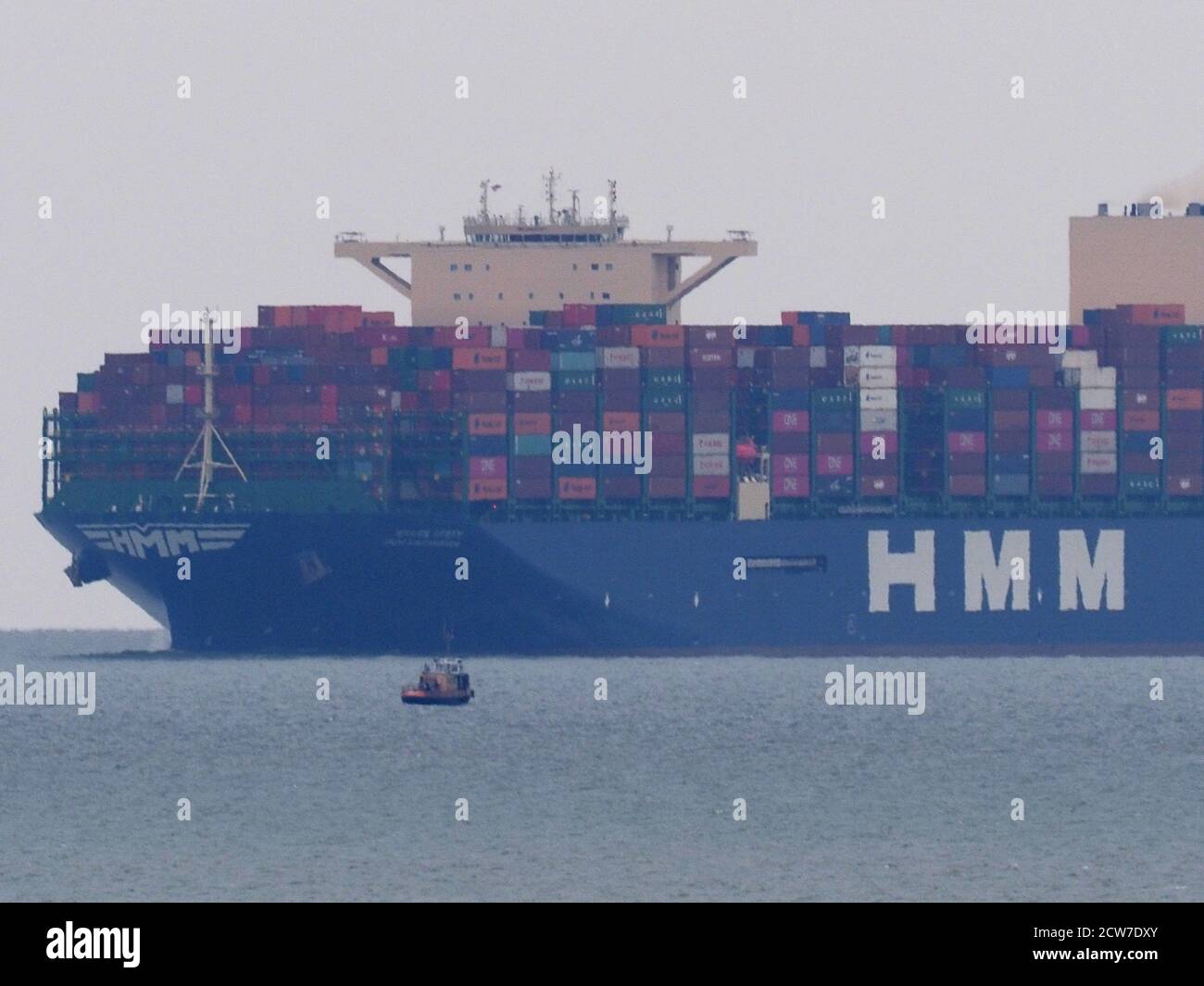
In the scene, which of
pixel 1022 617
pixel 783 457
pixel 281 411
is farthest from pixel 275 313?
pixel 1022 617

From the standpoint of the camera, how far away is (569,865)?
1687 inches

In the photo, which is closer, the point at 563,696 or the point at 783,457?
the point at 563,696

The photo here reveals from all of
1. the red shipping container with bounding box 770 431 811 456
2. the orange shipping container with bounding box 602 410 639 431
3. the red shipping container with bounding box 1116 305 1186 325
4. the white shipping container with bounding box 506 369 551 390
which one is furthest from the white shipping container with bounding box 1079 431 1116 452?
the white shipping container with bounding box 506 369 551 390

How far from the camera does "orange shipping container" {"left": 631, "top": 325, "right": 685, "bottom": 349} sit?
8681cm

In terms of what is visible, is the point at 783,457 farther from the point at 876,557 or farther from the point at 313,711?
the point at 313,711

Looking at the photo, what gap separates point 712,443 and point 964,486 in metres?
7.67

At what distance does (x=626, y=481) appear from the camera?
86188mm

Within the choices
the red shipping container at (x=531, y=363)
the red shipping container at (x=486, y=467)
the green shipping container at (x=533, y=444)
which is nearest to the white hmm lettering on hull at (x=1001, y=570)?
the green shipping container at (x=533, y=444)

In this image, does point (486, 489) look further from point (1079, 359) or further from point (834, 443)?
point (1079, 359)

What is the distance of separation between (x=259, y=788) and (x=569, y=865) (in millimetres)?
12597

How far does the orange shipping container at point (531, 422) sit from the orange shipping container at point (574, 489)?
5.25ft

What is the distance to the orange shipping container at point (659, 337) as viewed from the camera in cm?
8681

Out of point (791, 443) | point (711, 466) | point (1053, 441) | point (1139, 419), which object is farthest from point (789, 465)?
point (1139, 419)

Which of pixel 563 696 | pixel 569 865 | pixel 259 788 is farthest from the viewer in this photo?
pixel 563 696
